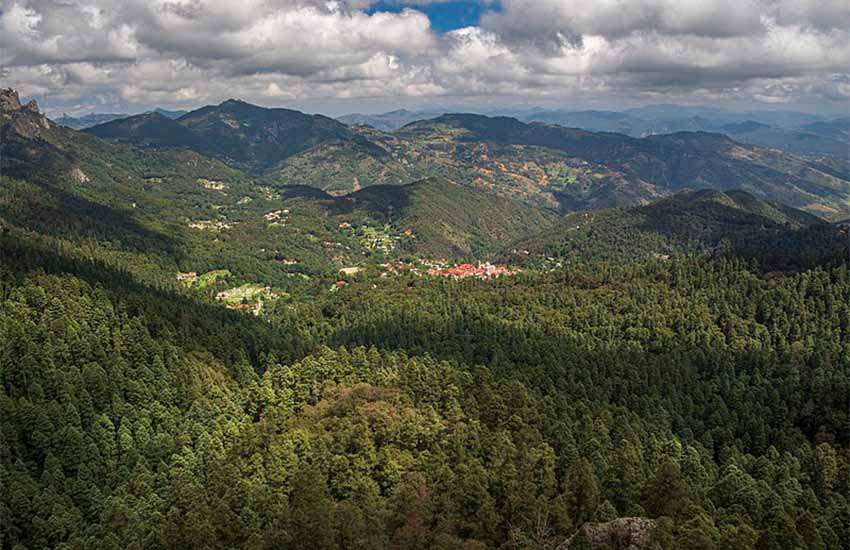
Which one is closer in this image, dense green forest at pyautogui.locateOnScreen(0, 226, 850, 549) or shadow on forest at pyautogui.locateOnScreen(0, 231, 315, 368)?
dense green forest at pyautogui.locateOnScreen(0, 226, 850, 549)

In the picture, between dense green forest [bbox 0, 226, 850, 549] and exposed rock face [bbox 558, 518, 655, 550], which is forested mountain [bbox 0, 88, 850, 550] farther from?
dense green forest [bbox 0, 226, 850, 549]

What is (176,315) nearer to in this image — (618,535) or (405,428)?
(405,428)

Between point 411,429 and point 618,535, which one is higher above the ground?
point 618,535

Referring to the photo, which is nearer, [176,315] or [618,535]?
[618,535]

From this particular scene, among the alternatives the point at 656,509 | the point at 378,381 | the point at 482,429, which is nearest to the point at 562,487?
the point at 656,509

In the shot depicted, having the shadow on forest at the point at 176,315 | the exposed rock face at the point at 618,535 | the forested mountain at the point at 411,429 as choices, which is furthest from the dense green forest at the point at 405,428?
the exposed rock face at the point at 618,535

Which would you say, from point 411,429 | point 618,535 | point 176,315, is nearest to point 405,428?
point 411,429

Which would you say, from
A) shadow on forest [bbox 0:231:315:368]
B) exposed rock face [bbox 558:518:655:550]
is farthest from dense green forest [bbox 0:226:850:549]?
exposed rock face [bbox 558:518:655:550]

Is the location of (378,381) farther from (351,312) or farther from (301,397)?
(351,312)

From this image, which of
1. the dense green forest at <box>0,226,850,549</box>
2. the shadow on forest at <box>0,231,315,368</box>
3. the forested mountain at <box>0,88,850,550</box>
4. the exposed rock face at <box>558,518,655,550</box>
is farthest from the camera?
the shadow on forest at <box>0,231,315,368</box>
